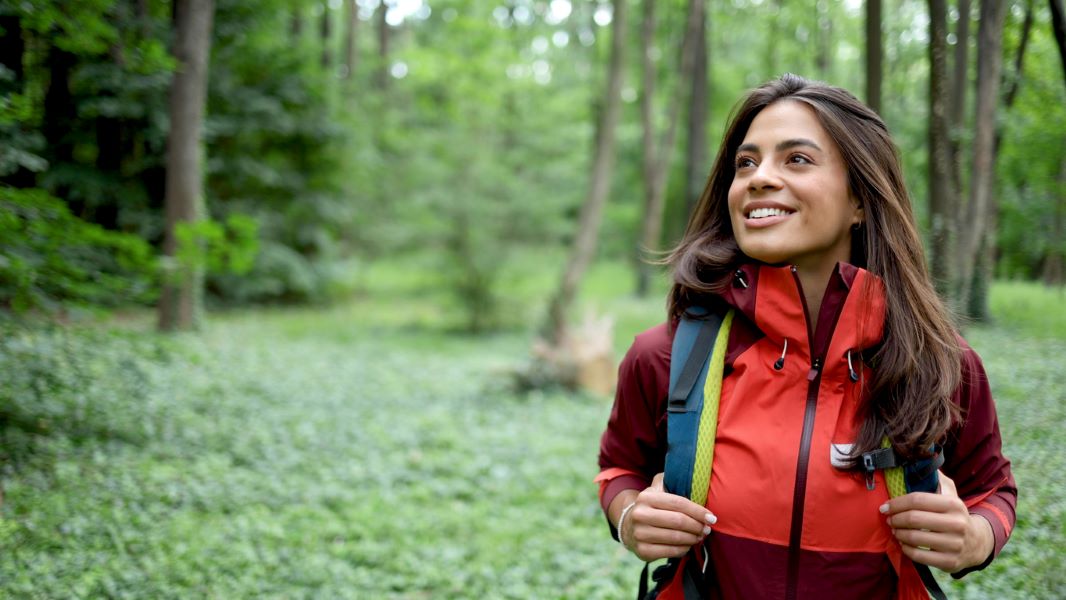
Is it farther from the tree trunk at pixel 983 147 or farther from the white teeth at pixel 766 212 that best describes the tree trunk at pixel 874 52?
the white teeth at pixel 766 212

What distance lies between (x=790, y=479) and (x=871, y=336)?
0.38 meters

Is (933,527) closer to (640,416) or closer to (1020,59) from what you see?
(640,416)

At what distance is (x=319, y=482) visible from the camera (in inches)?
209

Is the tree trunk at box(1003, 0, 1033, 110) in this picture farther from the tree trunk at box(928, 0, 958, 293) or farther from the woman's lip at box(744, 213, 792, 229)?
the woman's lip at box(744, 213, 792, 229)

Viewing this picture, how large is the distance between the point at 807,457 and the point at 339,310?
15.0m

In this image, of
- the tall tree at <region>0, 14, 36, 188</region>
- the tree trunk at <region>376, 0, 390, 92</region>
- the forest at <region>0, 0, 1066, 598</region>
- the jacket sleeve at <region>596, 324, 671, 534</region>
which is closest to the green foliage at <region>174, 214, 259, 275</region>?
the forest at <region>0, 0, 1066, 598</region>

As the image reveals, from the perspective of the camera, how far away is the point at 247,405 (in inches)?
273

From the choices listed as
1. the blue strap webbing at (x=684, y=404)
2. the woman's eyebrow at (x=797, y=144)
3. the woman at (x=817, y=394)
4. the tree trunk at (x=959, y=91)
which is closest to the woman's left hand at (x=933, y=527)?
the woman at (x=817, y=394)

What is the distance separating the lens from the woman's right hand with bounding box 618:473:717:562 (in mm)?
1503

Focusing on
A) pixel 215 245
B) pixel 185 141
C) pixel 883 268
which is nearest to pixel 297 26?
pixel 185 141

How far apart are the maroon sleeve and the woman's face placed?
1.11 ft

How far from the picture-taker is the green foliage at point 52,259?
11.8ft

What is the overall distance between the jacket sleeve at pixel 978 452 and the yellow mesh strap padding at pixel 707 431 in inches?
21.5

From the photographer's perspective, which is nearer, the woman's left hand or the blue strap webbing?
the woman's left hand
